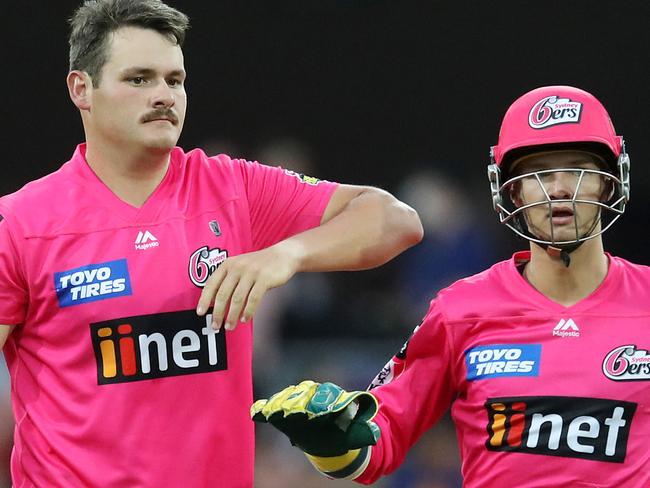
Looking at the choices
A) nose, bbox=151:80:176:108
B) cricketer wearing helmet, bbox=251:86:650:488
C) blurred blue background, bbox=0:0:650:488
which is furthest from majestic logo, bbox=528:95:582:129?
blurred blue background, bbox=0:0:650:488

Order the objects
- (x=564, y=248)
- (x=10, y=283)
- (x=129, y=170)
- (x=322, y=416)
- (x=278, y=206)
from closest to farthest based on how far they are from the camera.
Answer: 1. (x=322, y=416)
2. (x=564, y=248)
3. (x=10, y=283)
4. (x=129, y=170)
5. (x=278, y=206)

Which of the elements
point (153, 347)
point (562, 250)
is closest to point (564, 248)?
point (562, 250)

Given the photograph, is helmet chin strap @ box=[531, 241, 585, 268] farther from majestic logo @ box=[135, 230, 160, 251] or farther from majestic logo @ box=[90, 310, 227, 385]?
majestic logo @ box=[135, 230, 160, 251]

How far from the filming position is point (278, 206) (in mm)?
4156

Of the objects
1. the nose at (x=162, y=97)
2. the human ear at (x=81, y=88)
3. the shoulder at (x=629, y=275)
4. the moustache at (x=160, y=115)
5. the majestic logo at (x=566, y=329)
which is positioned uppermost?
the human ear at (x=81, y=88)

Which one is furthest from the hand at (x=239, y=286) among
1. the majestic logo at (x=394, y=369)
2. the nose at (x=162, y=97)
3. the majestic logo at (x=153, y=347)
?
the nose at (x=162, y=97)

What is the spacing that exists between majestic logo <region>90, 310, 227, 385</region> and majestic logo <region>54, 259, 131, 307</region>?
9 centimetres

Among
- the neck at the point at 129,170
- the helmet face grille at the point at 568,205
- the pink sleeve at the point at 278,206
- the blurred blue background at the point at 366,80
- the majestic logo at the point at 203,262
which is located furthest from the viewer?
the blurred blue background at the point at 366,80

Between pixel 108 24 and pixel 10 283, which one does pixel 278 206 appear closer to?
pixel 108 24

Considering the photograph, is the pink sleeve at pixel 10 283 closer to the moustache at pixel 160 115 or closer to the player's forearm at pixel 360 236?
the moustache at pixel 160 115

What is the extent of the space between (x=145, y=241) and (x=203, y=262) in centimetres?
19

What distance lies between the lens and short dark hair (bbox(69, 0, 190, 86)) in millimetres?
4039

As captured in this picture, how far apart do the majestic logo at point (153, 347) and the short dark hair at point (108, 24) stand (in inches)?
32.0

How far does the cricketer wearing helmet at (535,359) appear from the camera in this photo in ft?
11.6
